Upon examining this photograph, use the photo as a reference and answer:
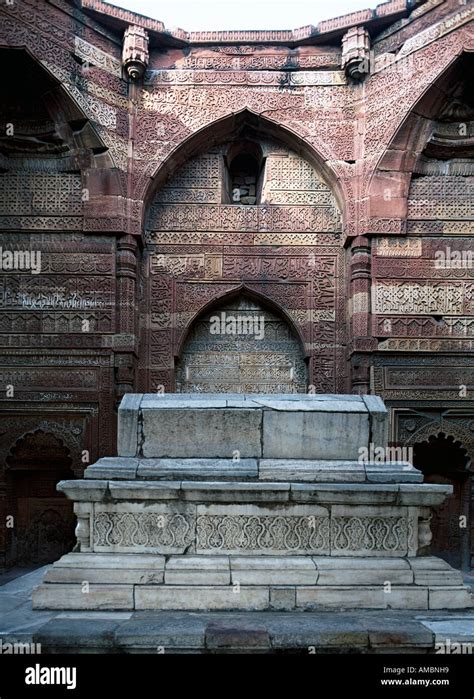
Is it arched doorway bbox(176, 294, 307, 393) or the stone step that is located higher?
arched doorway bbox(176, 294, 307, 393)

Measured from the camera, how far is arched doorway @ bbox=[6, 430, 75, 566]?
8.59 m

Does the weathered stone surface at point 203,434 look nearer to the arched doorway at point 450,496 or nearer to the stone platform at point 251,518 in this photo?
the stone platform at point 251,518

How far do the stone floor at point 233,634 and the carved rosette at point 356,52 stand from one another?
25.8 ft

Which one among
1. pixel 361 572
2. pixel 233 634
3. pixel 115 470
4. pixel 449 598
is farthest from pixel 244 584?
pixel 449 598

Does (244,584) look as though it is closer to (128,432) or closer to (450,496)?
(128,432)

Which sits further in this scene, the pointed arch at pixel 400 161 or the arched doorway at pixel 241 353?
the arched doorway at pixel 241 353

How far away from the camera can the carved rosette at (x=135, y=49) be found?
29.3ft

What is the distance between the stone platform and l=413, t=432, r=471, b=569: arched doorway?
16.4 feet

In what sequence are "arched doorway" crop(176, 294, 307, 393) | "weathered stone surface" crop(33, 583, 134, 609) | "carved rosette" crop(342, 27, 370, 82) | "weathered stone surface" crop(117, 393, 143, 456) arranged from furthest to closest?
1. "arched doorway" crop(176, 294, 307, 393)
2. "carved rosette" crop(342, 27, 370, 82)
3. "weathered stone surface" crop(117, 393, 143, 456)
4. "weathered stone surface" crop(33, 583, 134, 609)

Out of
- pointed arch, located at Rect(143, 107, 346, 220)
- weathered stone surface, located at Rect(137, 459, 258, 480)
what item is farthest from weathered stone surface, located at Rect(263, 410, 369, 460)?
pointed arch, located at Rect(143, 107, 346, 220)

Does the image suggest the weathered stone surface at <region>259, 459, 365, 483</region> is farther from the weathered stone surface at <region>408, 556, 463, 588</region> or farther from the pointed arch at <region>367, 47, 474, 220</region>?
the pointed arch at <region>367, 47, 474, 220</region>

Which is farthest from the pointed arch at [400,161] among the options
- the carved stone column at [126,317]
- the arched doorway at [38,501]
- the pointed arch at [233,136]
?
the arched doorway at [38,501]
